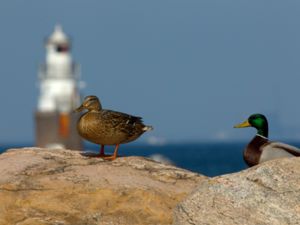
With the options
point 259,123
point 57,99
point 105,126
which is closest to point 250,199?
point 105,126

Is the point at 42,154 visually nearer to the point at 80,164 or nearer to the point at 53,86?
the point at 80,164

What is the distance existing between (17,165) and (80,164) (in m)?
0.69

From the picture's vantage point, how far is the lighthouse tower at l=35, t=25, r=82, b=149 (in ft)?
292

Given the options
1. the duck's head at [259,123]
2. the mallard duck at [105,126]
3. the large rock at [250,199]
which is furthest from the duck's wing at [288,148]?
the large rock at [250,199]

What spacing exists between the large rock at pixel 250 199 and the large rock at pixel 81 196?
54cm

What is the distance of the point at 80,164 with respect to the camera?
31.8 ft

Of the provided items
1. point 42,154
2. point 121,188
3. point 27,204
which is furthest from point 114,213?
point 42,154

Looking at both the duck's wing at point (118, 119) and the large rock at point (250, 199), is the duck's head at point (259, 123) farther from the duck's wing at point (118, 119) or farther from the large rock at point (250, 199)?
the large rock at point (250, 199)

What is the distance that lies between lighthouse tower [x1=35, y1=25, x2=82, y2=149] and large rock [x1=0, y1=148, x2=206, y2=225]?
7971cm

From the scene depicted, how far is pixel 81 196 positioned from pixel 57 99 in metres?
82.1

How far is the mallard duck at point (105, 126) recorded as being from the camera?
10188 millimetres

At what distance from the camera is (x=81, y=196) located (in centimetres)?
886

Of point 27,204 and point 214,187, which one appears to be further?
point 27,204

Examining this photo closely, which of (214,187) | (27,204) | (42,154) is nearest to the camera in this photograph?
(214,187)
